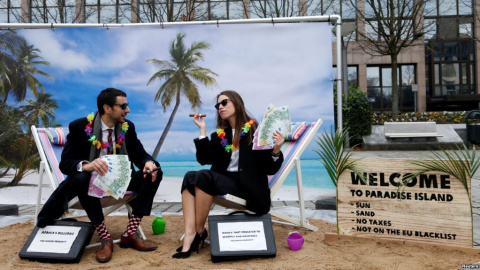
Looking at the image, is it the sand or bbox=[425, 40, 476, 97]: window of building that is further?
bbox=[425, 40, 476, 97]: window of building

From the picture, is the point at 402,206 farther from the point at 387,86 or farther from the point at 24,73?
the point at 387,86

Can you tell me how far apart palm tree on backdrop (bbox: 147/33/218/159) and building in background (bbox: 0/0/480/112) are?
50.2 ft

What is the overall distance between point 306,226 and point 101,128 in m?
1.89

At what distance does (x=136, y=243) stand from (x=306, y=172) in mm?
2188

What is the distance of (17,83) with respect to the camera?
4.84 metres

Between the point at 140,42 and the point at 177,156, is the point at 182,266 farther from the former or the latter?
the point at 140,42

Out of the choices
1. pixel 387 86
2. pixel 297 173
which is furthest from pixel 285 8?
pixel 297 173

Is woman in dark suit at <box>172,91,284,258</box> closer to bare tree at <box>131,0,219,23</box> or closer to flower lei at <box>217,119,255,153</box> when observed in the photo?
flower lei at <box>217,119,255,153</box>

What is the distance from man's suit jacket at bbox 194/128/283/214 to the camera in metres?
3.10

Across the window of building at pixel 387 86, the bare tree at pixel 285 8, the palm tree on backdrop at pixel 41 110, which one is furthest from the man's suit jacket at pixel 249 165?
the window of building at pixel 387 86

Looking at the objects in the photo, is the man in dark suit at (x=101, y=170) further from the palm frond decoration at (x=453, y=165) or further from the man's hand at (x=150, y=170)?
the palm frond decoration at (x=453, y=165)

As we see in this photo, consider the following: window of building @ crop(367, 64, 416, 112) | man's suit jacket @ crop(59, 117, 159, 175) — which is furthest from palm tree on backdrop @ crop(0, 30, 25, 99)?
window of building @ crop(367, 64, 416, 112)

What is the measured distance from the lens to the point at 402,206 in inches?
118

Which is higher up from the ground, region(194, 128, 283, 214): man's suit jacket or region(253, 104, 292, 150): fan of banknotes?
region(253, 104, 292, 150): fan of banknotes
